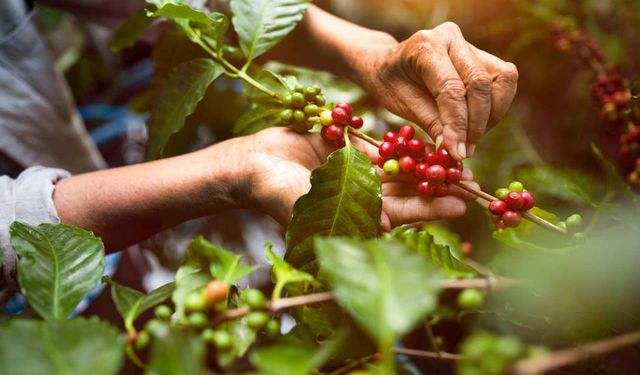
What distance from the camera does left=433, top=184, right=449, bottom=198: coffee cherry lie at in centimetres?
75

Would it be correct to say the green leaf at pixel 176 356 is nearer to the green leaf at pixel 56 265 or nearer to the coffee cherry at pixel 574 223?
the green leaf at pixel 56 265

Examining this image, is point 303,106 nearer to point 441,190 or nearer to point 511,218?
point 441,190

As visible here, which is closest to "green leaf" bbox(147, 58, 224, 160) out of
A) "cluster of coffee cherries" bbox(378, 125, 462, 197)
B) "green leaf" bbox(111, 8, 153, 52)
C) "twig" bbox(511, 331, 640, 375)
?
"green leaf" bbox(111, 8, 153, 52)

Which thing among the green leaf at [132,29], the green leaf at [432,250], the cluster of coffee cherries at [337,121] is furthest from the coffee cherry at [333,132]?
the green leaf at [132,29]

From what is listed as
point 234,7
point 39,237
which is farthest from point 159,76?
point 39,237

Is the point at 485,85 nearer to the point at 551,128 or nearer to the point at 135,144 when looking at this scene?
the point at 551,128

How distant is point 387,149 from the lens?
754mm

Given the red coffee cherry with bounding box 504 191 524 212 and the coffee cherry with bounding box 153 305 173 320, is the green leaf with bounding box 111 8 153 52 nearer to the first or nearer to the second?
the coffee cherry with bounding box 153 305 173 320

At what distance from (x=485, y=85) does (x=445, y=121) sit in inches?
3.1

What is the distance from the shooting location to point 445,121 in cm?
73

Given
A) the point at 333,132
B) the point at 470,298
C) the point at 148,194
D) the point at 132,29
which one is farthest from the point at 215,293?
the point at 132,29

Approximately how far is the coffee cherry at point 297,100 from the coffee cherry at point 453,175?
0.85ft

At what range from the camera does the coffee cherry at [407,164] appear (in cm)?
74

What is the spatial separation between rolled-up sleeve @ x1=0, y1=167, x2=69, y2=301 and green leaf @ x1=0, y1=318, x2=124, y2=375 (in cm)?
37
